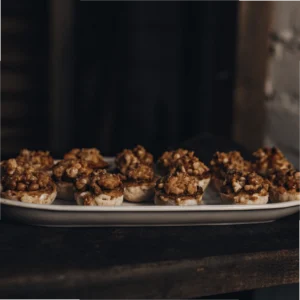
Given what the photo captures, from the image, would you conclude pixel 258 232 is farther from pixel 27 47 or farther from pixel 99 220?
pixel 27 47

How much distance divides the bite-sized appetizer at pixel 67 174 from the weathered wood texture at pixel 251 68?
59.4 inches

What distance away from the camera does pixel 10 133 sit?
11.5ft

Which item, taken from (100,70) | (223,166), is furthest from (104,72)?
(223,166)

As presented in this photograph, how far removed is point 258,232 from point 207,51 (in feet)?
7.76

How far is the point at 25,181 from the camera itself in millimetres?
1065

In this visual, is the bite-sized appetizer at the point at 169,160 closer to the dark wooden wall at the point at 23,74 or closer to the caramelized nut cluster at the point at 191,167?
the caramelized nut cluster at the point at 191,167

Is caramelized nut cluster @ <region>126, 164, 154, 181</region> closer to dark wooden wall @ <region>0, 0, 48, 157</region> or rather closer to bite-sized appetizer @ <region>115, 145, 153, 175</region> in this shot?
bite-sized appetizer @ <region>115, 145, 153, 175</region>

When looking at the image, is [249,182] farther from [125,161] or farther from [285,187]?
[125,161]

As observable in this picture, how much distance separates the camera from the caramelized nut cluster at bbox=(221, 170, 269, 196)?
1101 millimetres

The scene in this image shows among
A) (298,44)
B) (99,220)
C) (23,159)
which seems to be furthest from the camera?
(298,44)

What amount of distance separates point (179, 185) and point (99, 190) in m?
0.17

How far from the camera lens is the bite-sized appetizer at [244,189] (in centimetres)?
109

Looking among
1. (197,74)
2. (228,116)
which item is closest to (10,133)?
(197,74)

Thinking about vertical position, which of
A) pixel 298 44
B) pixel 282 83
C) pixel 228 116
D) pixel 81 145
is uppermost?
pixel 298 44
